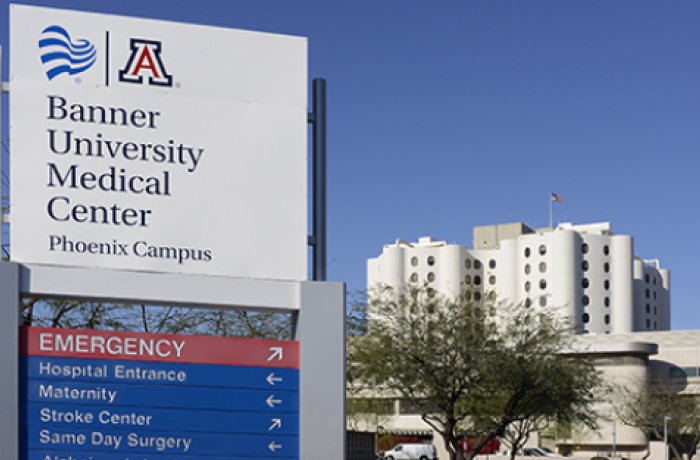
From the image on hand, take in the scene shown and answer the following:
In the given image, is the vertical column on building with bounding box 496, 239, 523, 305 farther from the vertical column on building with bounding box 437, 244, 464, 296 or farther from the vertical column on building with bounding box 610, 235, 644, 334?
the vertical column on building with bounding box 610, 235, 644, 334

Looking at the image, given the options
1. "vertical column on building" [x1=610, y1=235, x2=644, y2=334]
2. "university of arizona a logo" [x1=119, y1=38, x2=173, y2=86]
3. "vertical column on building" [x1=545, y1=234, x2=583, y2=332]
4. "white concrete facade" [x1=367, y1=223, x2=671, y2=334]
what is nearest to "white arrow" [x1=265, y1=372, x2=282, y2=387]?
"university of arizona a logo" [x1=119, y1=38, x2=173, y2=86]

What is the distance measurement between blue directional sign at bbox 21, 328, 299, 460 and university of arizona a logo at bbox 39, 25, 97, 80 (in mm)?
1937

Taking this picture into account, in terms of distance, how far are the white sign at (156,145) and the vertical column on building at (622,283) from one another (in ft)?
409

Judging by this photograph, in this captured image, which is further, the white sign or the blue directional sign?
the white sign

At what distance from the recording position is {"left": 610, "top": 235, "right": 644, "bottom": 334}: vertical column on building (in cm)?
13012

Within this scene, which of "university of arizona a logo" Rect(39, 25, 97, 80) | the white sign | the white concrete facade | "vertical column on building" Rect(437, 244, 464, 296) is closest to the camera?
the white sign

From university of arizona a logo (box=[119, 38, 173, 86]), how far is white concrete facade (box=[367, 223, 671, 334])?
11462cm

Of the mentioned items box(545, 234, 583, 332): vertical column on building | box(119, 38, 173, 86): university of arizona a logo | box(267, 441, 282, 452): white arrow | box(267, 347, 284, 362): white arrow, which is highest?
box(545, 234, 583, 332): vertical column on building

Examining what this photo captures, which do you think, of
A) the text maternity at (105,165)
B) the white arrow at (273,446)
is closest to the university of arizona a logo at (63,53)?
the text maternity at (105,165)

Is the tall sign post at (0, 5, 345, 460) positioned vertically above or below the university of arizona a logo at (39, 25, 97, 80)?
below

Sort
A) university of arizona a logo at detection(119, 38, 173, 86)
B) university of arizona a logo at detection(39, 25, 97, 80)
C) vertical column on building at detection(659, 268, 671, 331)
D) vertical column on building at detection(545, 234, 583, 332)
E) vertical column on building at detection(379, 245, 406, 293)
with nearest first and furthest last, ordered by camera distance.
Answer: university of arizona a logo at detection(39, 25, 97, 80), university of arizona a logo at detection(119, 38, 173, 86), vertical column on building at detection(545, 234, 583, 332), vertical column on building at detection(379, 245, 406, 293), vertical column on building at detection(659, 268, 671, 331)

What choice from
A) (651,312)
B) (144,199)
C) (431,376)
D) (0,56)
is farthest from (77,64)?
(651,312)

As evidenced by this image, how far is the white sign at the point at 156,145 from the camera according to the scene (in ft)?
27.9

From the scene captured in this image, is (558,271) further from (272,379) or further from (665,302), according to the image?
(272,379)
